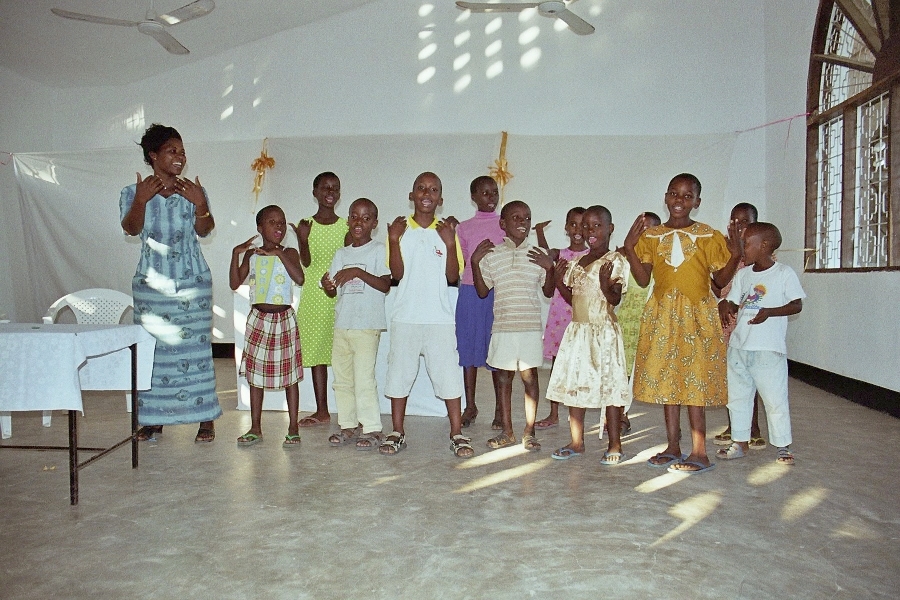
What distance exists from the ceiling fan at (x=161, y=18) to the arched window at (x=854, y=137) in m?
4.73

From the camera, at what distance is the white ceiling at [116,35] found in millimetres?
6191

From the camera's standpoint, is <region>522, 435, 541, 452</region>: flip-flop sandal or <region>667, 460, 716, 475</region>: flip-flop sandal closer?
<region>667, 460, 716, 475</region>: flip-flop sandal

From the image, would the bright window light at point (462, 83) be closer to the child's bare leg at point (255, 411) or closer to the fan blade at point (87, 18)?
the fan blade at point (87, 18)

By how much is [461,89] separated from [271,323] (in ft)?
15.6

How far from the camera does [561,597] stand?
1.91 meters

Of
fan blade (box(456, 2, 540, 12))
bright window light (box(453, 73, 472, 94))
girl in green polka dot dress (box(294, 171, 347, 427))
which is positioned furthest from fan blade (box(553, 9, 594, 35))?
girl in green polka dot dress (box(294, 171, 347, 427))

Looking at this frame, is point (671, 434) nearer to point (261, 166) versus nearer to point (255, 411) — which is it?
point (255, 411)

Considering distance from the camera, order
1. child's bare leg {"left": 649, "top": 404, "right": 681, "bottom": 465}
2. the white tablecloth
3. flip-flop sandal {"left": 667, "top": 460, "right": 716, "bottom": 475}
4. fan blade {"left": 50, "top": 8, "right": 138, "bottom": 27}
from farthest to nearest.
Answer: fan blade {"left": 50, "top": 8, "right": 138, "bottom": 27} < child's bare leg {"left": 649, "top": 404, "right": 681, "bottom": 465} < flip-flop sandal {"left": 667, "top": 460, "right": 716, "bottom": 475} < the white tablecloth

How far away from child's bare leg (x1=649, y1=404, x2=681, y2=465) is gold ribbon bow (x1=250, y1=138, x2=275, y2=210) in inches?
189

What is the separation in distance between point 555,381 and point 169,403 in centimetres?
189

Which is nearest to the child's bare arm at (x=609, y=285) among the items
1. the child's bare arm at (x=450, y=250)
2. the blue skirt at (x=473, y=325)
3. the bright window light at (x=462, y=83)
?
the child's bare arm at (x=450, y=250)

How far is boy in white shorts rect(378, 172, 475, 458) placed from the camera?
3.43 metres

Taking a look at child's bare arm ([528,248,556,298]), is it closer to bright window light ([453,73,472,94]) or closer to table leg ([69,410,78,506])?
table leg ([69,410,78,506])

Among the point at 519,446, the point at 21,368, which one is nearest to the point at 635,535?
the point at 519,446
